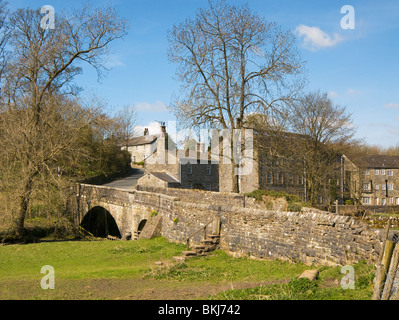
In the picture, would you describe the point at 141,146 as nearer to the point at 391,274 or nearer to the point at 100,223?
the point at 100,223

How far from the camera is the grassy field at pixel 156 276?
25.8 ft

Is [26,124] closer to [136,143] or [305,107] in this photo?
[305,107]

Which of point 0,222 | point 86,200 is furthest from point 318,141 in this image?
point 0,222

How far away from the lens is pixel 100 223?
1312 inches

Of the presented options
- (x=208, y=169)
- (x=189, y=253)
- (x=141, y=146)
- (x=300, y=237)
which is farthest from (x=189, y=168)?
(x=300, y=237)

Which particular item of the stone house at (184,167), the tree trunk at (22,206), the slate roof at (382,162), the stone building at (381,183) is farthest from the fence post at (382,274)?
the slate roof at (382,162)

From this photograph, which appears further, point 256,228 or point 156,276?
point 256,228

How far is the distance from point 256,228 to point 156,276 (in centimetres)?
388

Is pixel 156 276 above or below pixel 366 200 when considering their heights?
above

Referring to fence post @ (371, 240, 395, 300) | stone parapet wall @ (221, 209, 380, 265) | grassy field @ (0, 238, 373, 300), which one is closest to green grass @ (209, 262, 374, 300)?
grassy field @ (0, 238, 373, 300)

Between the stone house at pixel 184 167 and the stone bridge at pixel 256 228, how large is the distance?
16.8 meters

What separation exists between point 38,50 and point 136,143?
52254 millimetres

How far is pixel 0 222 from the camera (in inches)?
858

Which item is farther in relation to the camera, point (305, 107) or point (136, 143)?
point (136, 143)
